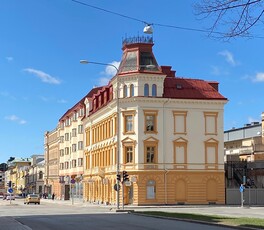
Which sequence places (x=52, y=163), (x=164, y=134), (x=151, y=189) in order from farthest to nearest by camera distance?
(x=52, y=163) < (x=164, y=134) < (x=151, y=189)

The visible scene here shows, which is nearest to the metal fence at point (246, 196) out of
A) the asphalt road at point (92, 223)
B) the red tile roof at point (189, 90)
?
the red tile roof at point (189, 90)

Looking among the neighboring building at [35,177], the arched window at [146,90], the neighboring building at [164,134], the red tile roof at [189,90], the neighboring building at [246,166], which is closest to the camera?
the neighboring building at [164,134]

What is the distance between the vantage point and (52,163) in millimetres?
116938

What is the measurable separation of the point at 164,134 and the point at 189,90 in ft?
19.7

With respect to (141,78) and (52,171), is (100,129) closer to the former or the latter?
(141,78)

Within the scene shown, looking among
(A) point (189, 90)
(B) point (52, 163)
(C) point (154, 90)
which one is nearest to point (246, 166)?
(A) point (189, 90)

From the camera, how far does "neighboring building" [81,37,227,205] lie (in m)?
58.6

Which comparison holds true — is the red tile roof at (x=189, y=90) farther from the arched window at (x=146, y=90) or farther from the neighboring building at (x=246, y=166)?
the neighboring building at (x=246, y=166)

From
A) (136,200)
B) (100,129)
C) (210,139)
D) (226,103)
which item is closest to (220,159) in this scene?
(210,139)

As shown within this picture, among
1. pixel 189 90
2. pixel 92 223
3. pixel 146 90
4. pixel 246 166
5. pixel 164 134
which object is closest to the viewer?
pixel 92 223

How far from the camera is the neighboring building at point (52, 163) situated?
109 meters

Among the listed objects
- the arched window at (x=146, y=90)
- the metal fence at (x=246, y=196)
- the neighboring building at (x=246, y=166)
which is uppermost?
the arched window at (x=146, y=90)

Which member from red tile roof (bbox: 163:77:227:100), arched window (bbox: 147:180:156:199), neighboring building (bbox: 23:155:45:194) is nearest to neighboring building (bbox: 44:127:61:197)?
neighboring building (bbox: 23:155:45:194)

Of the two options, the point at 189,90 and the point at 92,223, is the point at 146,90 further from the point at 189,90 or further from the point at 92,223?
the point at 92,223
